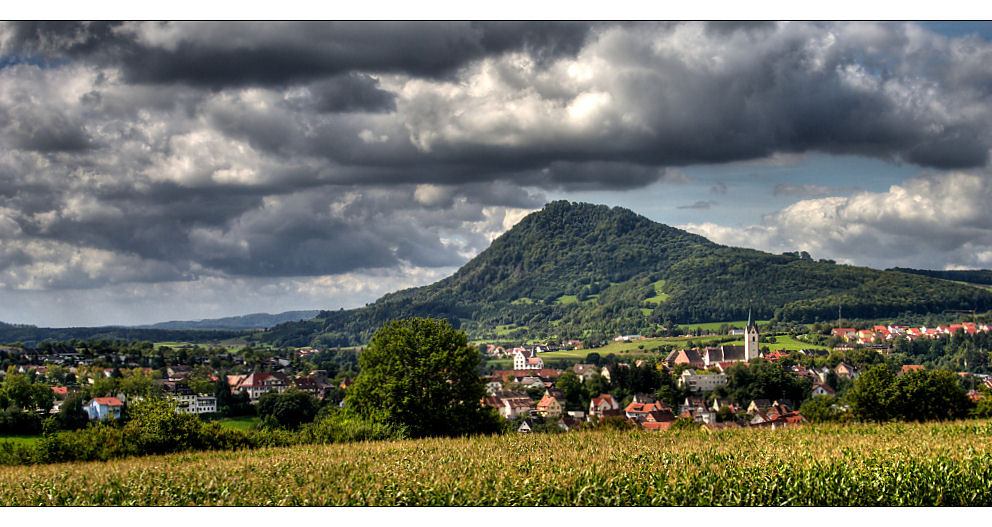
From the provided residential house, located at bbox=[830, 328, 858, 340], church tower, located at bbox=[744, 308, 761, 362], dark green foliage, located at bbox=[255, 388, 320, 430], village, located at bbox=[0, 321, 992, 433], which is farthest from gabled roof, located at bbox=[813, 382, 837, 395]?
residential house, located at bbox=[830, 328, 858, 340]

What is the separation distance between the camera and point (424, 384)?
19.2 metres

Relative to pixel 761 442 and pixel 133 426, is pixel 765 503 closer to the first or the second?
pixel 761 442

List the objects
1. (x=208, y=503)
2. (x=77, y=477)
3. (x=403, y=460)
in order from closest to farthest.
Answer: (x=208, y=503) → (x=77, y=477) → (x=403, y=460)

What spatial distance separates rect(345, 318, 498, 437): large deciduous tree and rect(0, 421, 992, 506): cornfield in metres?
7.25

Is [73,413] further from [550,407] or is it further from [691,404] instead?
[691,404]

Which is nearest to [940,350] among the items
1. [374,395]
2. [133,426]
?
[374,395]

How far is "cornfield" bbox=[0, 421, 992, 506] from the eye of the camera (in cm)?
882

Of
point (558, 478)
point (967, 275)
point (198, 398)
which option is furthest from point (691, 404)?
point (967, 275)

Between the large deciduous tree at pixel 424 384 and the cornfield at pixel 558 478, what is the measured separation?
286 inches

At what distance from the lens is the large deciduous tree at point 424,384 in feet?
61.4

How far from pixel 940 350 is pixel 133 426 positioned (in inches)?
4692

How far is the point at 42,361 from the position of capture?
344 feet

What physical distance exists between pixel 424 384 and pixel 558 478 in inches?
418

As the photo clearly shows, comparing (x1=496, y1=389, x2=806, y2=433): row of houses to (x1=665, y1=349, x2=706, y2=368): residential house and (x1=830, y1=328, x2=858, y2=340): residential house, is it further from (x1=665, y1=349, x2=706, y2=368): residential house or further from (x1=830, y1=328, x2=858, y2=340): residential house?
(x1=830, y1=328, x2=858, y2=340): residential house
